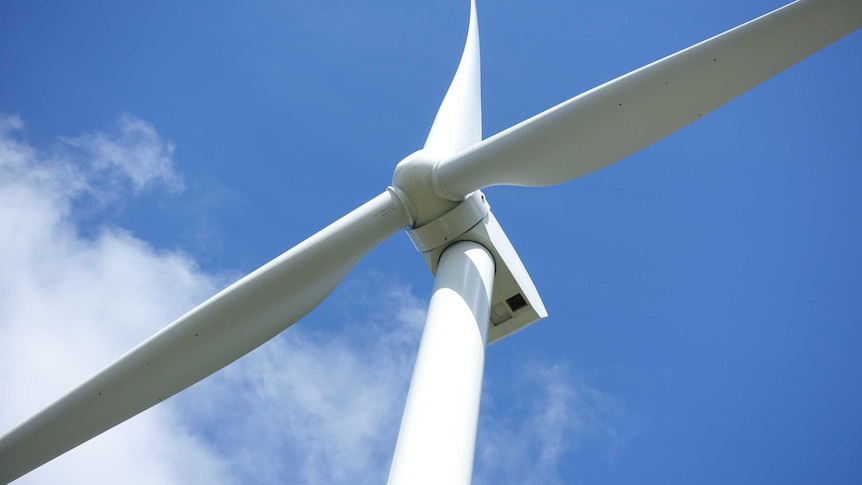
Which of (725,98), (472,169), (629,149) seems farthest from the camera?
(472,169)

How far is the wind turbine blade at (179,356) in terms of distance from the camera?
568 centimetres

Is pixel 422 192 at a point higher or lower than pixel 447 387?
higher

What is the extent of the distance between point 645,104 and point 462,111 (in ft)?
9.19

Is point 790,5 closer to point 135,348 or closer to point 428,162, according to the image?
point 428,162

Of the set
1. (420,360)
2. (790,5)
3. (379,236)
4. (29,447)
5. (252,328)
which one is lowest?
(29,447)

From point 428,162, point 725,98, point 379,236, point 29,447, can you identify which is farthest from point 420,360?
point 29,447

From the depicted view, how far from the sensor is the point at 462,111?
7.77m

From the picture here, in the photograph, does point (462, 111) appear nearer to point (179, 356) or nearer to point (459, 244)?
point (459, 244)

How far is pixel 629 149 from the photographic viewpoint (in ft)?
18.2

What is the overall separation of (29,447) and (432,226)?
11.6ft

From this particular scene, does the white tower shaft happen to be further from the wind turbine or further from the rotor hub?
the rotor hub

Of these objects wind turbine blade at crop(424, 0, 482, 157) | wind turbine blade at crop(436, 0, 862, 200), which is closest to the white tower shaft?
wind turbine blade at crop(436, 0, 862, 200)

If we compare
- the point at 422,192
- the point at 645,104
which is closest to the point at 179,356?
the point at 422,192

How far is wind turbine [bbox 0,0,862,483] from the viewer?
4.82m
